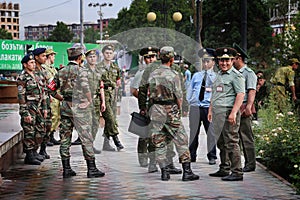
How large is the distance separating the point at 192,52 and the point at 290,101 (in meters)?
3.02

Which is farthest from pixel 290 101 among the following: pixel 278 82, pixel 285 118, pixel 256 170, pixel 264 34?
pixel 264 34

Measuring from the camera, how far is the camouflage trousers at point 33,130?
10312mm

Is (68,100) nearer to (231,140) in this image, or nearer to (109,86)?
(231,140)

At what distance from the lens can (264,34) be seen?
42.7 m

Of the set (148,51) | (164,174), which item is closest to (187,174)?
(164,174)

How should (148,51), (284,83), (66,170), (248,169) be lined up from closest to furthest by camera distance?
(66,170) → (248,169) → (148,51) → (284,83)

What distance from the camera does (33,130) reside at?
34.0 ft

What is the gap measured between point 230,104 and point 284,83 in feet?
27.0

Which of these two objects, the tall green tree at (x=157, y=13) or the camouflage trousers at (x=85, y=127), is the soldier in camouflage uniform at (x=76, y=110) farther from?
the tall green tree at (x=157, y=13)

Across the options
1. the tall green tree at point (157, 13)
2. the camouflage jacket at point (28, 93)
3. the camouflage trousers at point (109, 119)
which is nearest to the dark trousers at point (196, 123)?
the camouflage trousers at point (109, 119)

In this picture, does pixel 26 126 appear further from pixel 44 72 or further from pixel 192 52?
pixel 192 52

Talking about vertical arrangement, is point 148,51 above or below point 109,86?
above

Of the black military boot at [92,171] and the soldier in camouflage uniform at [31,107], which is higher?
the soldier in camouflage uniform at [31,107]

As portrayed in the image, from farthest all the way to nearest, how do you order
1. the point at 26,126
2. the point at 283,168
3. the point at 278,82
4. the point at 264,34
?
the point at 264,34
the point at 278,82
the point at 26,126
the point at 283,168
